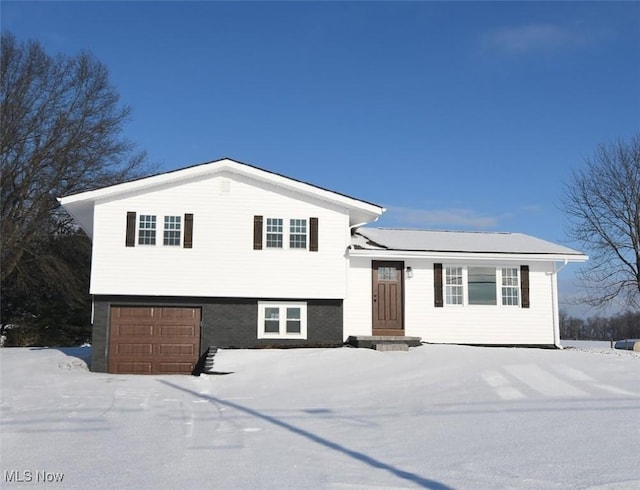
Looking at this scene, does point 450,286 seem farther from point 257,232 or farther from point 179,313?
point 179,313

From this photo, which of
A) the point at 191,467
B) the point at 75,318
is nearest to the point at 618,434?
the point at 191,467

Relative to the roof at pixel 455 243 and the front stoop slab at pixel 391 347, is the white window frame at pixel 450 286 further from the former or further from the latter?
the front stoop slab at pixel 391 347

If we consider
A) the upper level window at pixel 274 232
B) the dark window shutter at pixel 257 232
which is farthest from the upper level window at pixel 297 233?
the dark window shutter at pixel 257 232

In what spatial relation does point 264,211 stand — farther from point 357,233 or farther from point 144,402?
point 144,402

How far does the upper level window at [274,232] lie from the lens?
20.4 meters

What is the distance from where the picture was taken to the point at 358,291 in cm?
2128

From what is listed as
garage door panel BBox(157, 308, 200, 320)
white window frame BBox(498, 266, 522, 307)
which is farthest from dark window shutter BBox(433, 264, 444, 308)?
garage door panel BBox(157, 308, 200, 320)

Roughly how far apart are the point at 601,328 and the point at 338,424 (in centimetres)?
9553

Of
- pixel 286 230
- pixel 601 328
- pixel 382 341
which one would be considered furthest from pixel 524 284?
pixel 601 328

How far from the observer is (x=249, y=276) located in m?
20.2

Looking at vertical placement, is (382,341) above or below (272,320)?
below

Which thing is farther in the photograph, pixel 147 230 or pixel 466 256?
pixel 466 256

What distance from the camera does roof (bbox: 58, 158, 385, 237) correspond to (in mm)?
19844

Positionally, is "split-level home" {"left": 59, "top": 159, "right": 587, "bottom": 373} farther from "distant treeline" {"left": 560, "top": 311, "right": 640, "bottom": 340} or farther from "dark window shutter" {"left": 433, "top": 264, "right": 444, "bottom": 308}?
"distant treeline" {"left": 560, "top": 311, "right": 640, "bottom": 340}
